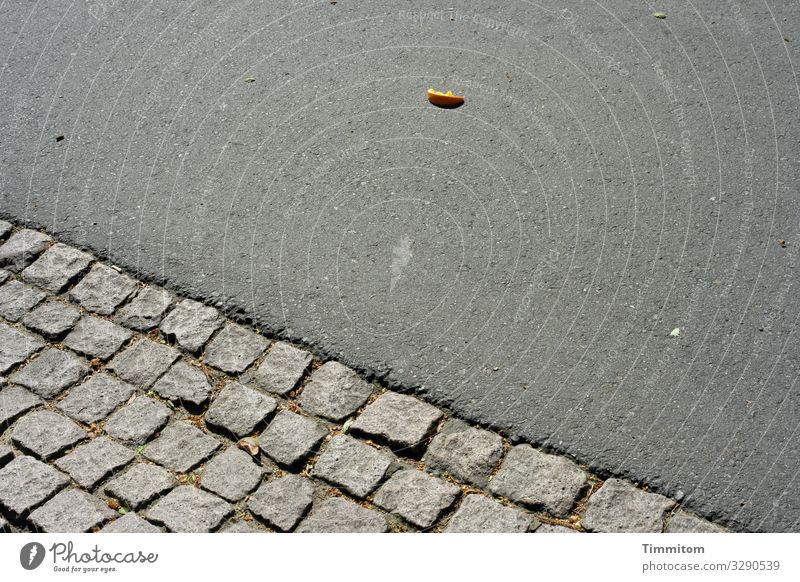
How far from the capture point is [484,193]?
411 cm

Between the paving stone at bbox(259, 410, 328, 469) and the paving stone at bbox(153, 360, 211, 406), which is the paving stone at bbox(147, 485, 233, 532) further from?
the paving stone at bbox(153, 360, 211, 406)

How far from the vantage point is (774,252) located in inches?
149

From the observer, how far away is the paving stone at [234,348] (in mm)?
3566

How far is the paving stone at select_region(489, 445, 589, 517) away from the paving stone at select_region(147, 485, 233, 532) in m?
0.97

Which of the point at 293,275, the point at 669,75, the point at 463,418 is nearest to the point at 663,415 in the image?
the point at 463,418

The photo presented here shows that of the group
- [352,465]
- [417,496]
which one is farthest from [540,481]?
[352,465]

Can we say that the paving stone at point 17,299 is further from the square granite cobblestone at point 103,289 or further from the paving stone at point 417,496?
the paving stone at point 417,496

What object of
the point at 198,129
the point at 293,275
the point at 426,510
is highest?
the point at 198,129

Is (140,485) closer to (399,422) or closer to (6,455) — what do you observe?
(6,455)

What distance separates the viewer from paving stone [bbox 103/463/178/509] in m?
3.12

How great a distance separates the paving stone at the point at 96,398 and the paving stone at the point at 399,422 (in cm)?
97

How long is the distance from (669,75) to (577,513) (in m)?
2.56
